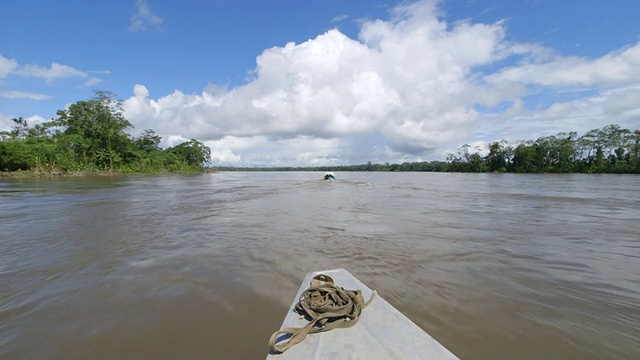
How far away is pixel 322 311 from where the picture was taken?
2256 mm

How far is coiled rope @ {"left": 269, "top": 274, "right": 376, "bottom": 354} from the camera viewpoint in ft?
6.30

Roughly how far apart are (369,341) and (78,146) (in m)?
54.4

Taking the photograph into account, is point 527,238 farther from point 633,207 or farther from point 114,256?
point 633,207

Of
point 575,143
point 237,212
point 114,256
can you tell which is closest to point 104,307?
point 114,256

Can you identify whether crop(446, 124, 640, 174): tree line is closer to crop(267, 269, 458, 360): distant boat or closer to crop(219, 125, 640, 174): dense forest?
crop(219, 125, 640, 174): dense forest

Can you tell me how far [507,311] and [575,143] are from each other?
83.2 meters

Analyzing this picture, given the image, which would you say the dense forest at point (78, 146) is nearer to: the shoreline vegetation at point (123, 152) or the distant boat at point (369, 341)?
the shoreline vegetation at point (123, 152)

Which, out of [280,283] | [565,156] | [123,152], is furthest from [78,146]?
[565,156]

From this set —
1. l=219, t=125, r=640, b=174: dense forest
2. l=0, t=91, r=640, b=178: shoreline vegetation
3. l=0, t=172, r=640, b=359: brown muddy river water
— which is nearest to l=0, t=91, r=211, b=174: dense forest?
l=0, t=91, r=640, b=178: shoreline vegetation

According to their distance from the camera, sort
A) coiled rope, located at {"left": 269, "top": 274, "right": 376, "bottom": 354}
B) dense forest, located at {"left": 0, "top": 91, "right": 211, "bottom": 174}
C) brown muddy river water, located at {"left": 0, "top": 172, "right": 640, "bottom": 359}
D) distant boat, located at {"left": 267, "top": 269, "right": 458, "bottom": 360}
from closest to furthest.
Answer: distant boat, located at {"left": 267, "top": 269, "right": 458, "bottom": 360}, coiled rope, located at {"left": 269, "top": 274, "right": 376, "bottom": 354}, brown muddy river water, located at {"left": 0, "top": 172, "right": 640, "bottom": 359}, dense forest, located at {"left": 0, "top": 91, "right": 211, "bottom": 174}

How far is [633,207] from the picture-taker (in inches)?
425

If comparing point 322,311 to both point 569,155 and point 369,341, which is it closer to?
point 369,341

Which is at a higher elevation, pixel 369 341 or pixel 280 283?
pixel 369 341

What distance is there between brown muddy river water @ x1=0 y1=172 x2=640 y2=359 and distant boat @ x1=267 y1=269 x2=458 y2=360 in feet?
1.99
